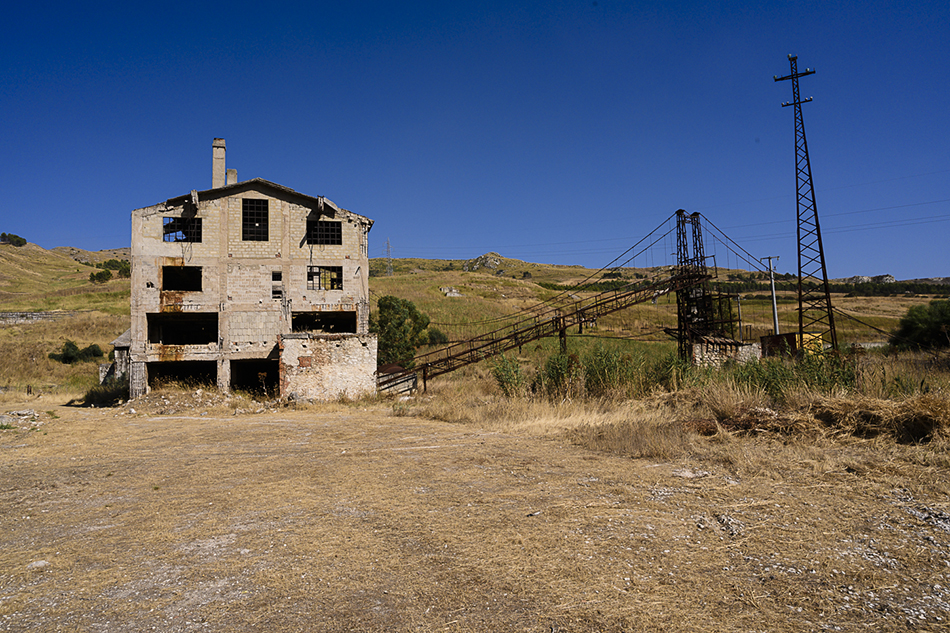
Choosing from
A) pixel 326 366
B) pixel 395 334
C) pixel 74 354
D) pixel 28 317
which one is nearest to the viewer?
pixel 326 366

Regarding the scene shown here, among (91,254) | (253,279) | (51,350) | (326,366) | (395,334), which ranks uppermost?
(91,254)

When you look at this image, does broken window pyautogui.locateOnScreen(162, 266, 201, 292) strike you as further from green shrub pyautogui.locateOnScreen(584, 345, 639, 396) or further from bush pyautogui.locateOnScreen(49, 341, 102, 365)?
green shrub pyautogui.locateOnScreen(584, 345, 639, 396)

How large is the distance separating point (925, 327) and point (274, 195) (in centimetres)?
3797

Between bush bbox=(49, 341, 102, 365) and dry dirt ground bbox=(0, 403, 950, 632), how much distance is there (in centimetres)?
3672

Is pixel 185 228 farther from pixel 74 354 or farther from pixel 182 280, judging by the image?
pixel 74 354

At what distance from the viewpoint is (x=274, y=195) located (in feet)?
78.1

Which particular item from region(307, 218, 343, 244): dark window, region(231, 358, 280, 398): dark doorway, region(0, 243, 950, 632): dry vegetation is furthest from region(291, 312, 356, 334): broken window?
region(0, 243, 950, 632): dry vegetation

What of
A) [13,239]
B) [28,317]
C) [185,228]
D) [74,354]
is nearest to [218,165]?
[185,228]

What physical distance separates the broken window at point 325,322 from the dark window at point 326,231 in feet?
11.5

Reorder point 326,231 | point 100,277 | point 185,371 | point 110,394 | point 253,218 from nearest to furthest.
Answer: point 253,218
point 326,231
point 110,394
point 185,371
point 100,277

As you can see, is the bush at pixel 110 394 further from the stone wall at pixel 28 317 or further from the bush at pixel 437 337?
the stone wall at pixel 28 317

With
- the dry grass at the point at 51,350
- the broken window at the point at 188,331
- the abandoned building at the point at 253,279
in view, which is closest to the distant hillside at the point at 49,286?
the dry grass at the point at 51,350

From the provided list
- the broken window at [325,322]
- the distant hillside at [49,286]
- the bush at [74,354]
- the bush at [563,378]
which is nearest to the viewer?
the bush at [563,378]

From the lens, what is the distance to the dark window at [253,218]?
935 inches
